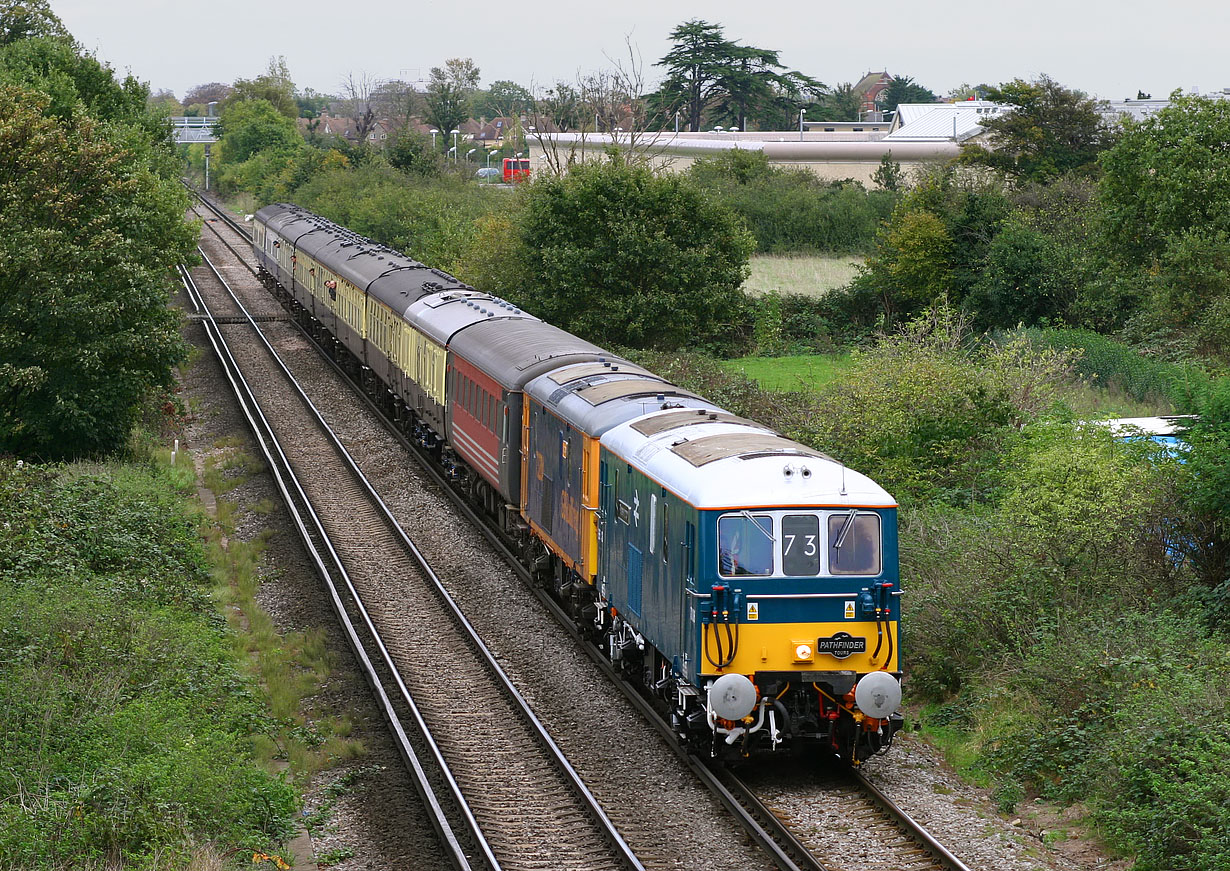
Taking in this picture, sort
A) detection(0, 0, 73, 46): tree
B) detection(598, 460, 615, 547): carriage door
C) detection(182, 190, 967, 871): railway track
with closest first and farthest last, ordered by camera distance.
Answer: detection(182, 190, 967, 871): railway track, detection(598, 460, 615, 547): carriage door, detection(0, 0, 73, 46): tree

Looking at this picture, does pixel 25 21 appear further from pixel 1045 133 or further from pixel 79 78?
pixel 1045 133

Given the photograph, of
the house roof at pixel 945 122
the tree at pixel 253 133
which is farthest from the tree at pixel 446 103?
the house roof at pixel 945 122

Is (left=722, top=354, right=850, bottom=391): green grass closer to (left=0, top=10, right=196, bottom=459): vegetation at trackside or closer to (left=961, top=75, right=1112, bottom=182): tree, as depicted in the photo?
(left=0, top=10, right=196, bottom=459): vegetation at trackside

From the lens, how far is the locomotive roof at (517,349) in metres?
20.0

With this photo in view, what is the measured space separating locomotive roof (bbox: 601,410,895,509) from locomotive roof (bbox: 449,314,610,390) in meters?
6.30

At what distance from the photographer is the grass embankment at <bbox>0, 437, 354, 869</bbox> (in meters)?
10.1

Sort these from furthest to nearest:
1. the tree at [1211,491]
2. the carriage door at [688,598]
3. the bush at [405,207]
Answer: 1. the bush at [405,207]
2. the tree at [1211,491]
3. the carriage door at [688,598]

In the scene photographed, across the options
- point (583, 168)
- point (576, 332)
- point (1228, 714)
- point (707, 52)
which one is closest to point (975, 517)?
point (1228, 714)

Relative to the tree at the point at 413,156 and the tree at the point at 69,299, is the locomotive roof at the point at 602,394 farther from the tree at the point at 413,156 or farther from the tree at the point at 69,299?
the tree at the point at 413,156

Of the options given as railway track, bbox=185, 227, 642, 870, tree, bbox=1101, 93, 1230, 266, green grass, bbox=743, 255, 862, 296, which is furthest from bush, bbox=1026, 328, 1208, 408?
railway track, bbox=185, 227, 642, 870

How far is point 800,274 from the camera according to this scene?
49.8 metres

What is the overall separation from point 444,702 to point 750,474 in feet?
17.0

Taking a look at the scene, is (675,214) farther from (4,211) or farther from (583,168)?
(4,211)

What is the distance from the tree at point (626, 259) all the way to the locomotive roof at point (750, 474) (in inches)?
833
